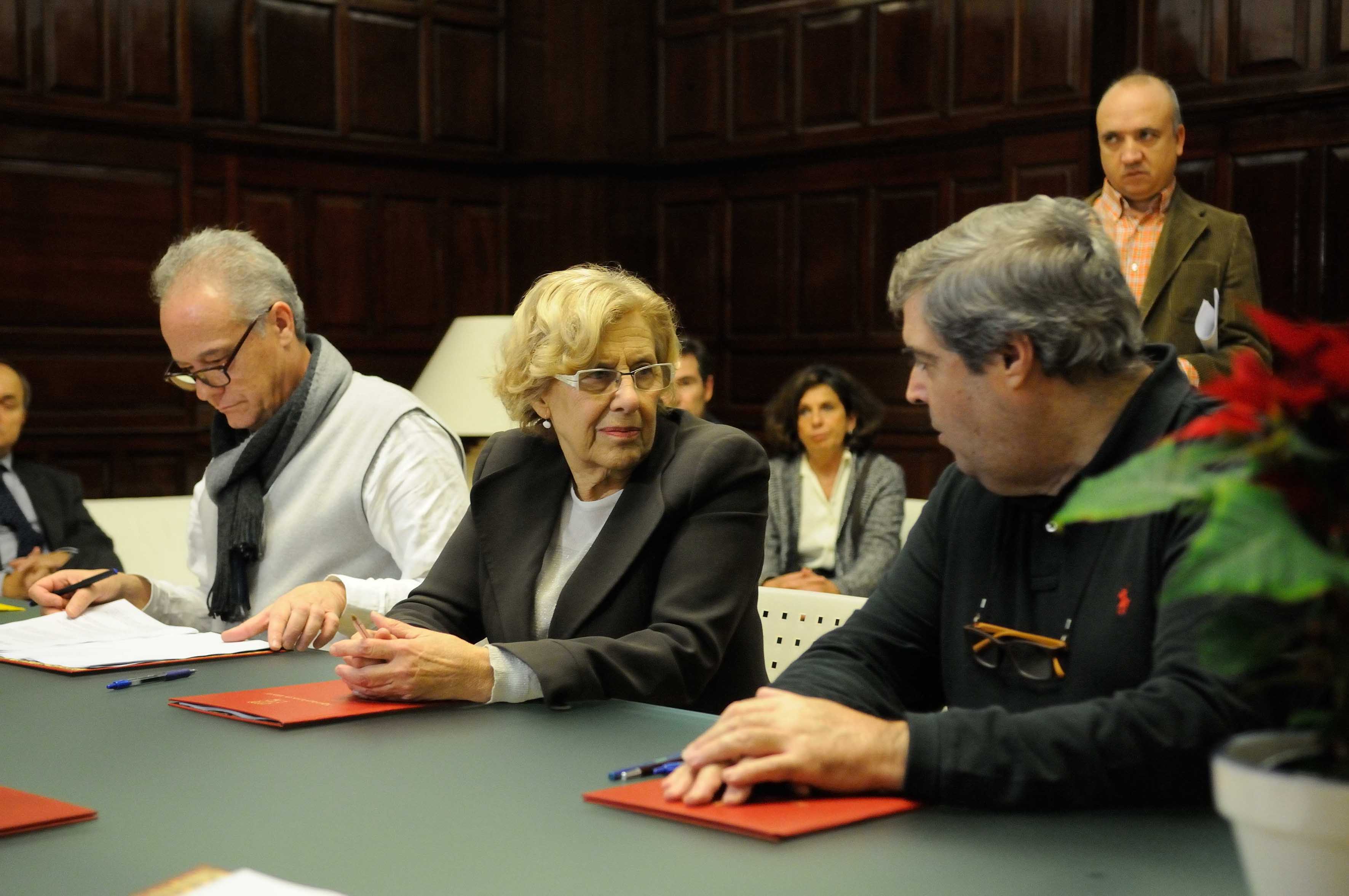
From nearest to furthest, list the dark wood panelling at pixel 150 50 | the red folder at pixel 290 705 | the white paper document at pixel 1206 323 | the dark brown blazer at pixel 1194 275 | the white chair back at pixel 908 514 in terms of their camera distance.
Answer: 1. the red folder at pixel 290 705
2. the white paper document at pixel 1206 323
3. the dark brown blazer at pixel 1194 275
4. the white chair back at pixel 908 514
5. the dark wood panelling at pixel 150 50

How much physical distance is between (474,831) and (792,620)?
1455 mm

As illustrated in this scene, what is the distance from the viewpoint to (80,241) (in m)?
6.93

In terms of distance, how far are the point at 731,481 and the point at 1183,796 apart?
3.50 feet

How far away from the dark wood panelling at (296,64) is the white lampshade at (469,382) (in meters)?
2.21

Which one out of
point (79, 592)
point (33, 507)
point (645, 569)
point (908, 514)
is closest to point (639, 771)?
point (645, 569)

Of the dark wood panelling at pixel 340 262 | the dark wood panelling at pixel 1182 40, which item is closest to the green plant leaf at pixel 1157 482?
the dark wood panelling at pixel 1182 40

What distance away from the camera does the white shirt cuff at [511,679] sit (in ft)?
6.59

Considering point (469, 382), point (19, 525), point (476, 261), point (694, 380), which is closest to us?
point (19, 525)

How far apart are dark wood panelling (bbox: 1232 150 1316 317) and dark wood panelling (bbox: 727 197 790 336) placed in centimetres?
241

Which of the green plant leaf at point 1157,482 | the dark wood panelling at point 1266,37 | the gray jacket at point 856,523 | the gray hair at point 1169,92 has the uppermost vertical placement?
the dark wood panelling at point 1266,37

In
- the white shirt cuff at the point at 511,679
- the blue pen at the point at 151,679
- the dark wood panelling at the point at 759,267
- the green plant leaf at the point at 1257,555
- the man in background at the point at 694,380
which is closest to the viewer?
the green plant leaf at the point at 1257,555

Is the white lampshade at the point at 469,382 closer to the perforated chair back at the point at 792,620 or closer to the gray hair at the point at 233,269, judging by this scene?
the gray hair at the point at 233,269

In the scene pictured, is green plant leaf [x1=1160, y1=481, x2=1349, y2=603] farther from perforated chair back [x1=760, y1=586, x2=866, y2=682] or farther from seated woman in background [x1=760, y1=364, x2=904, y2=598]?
seated woman in background [x1=760, y1=364, x2=904, y2=598]

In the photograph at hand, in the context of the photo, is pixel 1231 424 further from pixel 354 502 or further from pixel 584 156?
pixel 584 156
